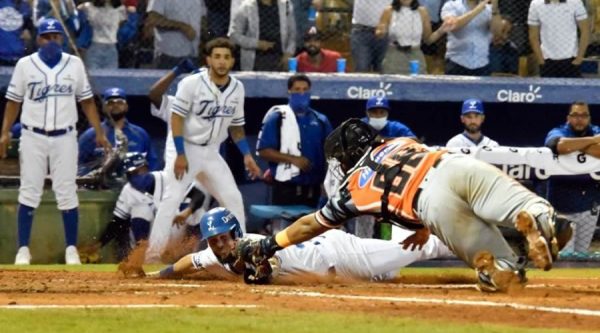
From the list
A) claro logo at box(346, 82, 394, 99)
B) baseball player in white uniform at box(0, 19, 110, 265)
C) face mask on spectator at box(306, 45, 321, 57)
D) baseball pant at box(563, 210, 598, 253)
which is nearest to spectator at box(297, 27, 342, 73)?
face mask on spectator at box(306, 45, 321, 57)

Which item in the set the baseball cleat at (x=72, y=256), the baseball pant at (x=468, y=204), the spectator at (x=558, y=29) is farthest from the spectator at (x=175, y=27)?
the baseball pant at (x=468, y=204)

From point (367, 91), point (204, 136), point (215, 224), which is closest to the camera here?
point (215, 224)

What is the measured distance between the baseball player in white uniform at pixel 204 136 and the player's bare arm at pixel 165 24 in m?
1.34

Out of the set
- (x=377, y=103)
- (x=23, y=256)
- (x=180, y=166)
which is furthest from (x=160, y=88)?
(x=23, y=256)

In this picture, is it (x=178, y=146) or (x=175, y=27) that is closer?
(x=178, y=146)

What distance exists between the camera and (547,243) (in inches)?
278

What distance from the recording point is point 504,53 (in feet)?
48.2

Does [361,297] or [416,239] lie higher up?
[416,239]

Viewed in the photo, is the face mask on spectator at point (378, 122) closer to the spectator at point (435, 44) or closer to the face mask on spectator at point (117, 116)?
the spectator at point (435, 44)

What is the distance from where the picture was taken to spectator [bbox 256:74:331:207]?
13.2m

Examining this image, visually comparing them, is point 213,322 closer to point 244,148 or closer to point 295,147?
point 244,148

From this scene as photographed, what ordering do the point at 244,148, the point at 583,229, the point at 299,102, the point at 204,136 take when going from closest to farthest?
the point at 204,136, the point at 244,148, the point at 583,229, the point at 299,102

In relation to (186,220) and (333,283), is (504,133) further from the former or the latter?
(333,283)

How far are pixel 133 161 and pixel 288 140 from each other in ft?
4.75
